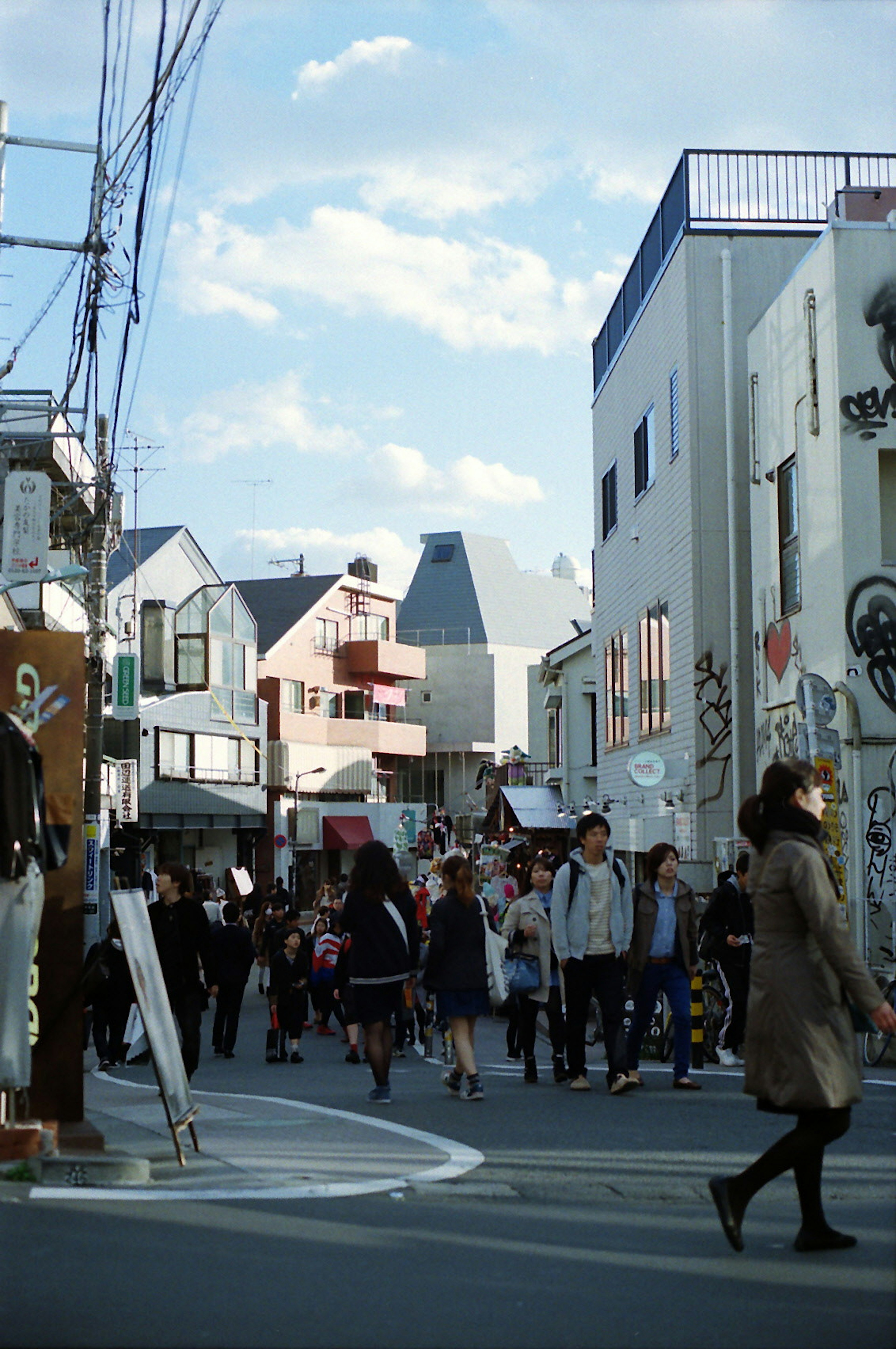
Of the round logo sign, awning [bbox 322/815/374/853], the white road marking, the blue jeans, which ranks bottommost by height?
the white road marking

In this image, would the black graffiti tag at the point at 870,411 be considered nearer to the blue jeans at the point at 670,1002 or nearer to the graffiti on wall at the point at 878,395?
the graffiti on wall at the point at 878,395

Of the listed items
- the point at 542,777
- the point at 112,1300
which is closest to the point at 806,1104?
the point at 112,1300

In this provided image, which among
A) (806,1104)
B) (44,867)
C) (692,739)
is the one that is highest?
(692,739)

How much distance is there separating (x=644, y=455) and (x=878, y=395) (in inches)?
388

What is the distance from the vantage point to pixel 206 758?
164 ft

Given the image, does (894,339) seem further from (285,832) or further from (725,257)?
(285,832)

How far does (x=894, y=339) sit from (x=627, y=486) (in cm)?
1133

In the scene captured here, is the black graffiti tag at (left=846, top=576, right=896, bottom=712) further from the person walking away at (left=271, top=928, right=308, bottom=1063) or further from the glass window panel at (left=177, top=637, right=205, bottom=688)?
the glass window panel at (left=177, top=637, right=205, bottom=688)

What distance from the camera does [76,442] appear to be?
113 feet

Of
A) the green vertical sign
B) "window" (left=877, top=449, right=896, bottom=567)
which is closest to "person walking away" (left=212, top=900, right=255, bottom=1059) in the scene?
"window" (left=877, top=449, right=896, bottom=567)

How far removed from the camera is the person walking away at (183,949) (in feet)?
34.1

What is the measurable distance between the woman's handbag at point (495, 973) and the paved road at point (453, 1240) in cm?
160

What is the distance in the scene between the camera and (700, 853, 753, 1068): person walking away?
1189cm

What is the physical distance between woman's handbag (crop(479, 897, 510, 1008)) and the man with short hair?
24.9 inches
